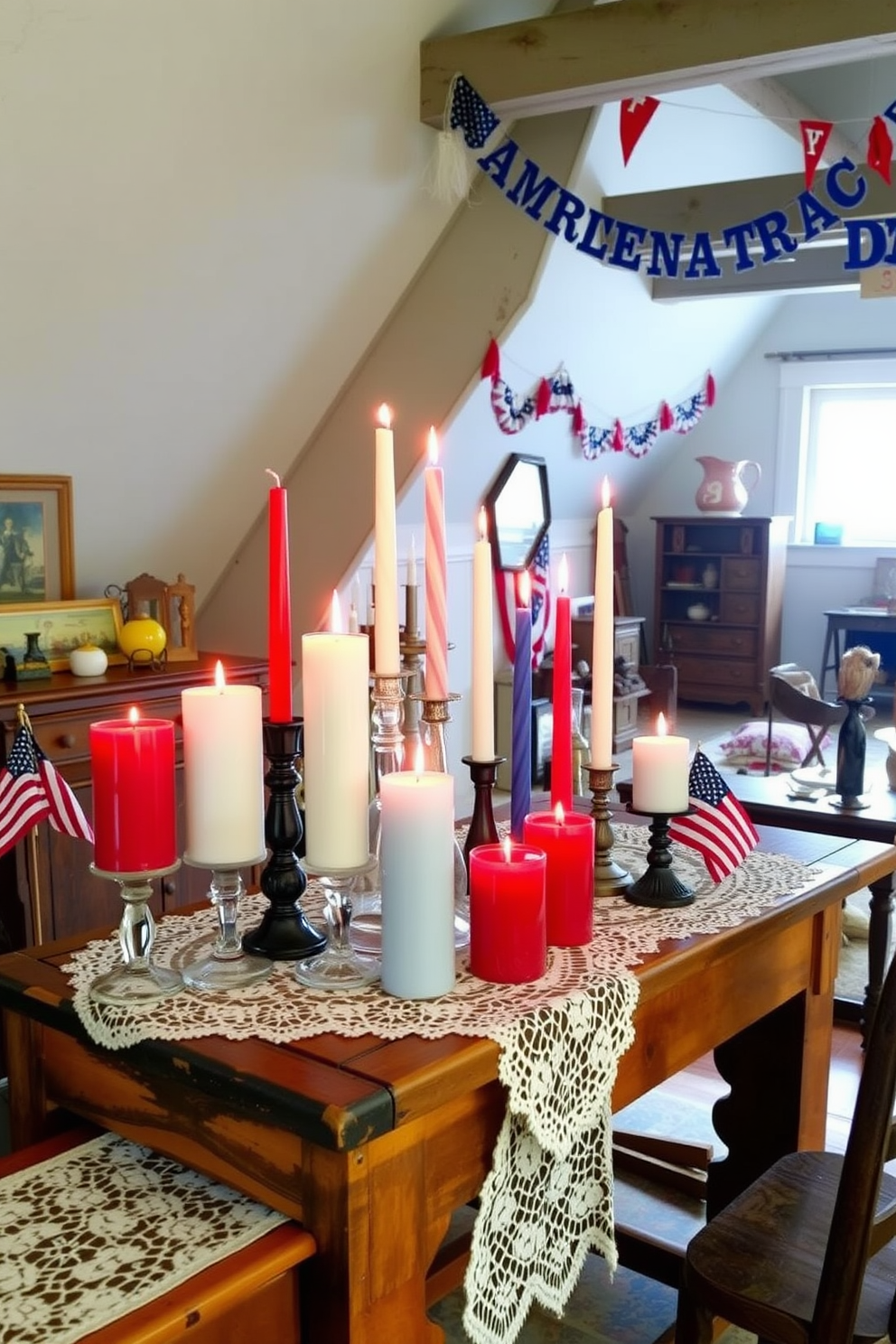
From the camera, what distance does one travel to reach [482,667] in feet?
4.09

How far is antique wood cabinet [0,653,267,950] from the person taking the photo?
2633 millimetres

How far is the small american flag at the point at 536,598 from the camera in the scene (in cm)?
564

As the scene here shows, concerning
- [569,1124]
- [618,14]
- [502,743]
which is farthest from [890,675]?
[569,1124]

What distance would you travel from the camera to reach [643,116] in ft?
10.0

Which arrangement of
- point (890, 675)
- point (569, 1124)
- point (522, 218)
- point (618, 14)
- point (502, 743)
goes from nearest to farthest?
point (569, 1124)
point (618, 14)
point (522, 218)
point (502, 743)
point (890, 675)

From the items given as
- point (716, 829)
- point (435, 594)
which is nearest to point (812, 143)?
point (716, 829)

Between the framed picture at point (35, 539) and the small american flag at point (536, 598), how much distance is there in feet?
8.91

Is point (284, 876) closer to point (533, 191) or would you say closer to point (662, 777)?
point (662, 777)

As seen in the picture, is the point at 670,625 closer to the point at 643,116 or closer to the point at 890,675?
the point at 890,675

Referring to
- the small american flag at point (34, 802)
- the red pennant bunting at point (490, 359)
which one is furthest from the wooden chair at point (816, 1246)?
the red pennant bunting at point (490, 359)

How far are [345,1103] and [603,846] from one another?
2.04ft

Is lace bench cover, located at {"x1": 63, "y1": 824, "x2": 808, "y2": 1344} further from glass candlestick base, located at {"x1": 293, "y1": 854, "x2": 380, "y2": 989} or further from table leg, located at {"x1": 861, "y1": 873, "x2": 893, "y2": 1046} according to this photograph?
table leg, located at {"x1": 861, "y1": 873, "x2": 893, "y2": 1046}

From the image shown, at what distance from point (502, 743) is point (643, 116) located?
3.23 metres

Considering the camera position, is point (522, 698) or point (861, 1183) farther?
point (522, 698)
